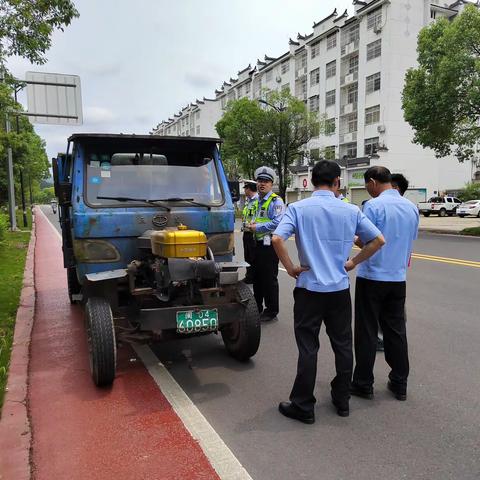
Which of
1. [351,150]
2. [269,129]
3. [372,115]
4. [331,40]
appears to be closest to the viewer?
[269,129]

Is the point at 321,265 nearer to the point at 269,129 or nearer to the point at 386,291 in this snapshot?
the point at 386,291

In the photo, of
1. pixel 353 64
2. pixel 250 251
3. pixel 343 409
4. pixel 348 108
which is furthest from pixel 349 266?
pixel 353 64

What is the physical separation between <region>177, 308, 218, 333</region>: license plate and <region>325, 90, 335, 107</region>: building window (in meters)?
47.2

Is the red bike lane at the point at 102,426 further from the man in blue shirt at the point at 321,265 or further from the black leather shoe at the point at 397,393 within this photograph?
the black leather shoe at the point at 397,393

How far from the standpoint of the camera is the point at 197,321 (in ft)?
13.5

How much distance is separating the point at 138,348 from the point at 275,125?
1248 inches

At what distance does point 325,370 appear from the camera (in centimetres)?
449

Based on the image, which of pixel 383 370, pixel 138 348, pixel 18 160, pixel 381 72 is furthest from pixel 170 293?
pixel 381 72

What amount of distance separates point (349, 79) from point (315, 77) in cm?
628

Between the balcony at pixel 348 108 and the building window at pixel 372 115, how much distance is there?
1915 mm

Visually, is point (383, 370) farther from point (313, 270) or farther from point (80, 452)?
point (80, 452)

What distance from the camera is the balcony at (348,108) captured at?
1775 inches

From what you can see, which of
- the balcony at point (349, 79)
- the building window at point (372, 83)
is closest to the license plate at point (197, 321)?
the building window at point (372, 83)

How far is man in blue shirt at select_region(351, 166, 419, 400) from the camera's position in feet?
12.5
